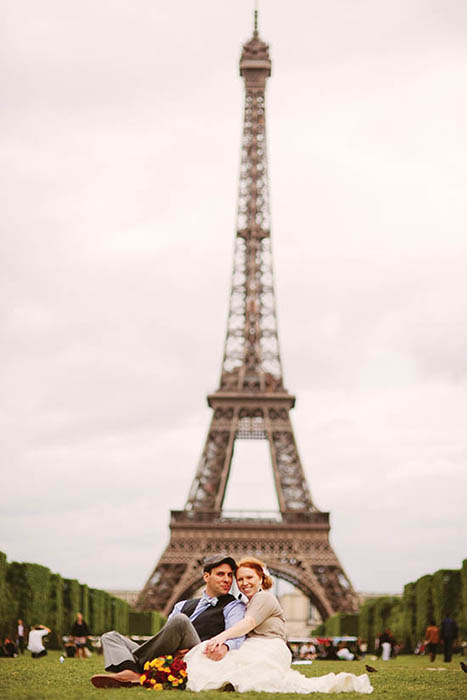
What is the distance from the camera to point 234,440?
58219mm

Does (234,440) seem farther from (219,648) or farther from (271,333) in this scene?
(219,648)

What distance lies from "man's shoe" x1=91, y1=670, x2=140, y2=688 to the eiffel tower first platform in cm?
4352

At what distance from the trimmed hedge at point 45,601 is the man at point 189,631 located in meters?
19.9

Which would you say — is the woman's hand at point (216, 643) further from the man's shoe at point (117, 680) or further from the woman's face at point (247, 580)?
the man's shoe at point (117, 680)

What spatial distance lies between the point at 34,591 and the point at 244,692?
2491 centimetres

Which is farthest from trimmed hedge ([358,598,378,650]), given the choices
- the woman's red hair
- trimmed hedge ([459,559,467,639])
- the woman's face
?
the woman's face

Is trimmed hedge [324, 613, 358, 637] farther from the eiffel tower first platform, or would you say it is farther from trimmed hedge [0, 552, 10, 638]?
trimmed hedge [0, 552, 10, 638]

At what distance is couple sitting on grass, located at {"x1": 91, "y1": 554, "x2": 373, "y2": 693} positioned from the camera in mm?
9117

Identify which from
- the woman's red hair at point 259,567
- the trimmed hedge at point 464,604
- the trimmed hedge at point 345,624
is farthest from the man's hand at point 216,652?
the trimmed hedge at point 345,624

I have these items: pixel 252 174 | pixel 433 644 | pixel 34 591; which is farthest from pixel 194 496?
pixel 433 644

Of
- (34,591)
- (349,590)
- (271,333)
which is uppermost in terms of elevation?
(271,333)

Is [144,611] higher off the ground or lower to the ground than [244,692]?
higher

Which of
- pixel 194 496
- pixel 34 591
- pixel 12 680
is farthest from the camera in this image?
pixel 194 496

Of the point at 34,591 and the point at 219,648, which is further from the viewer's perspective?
the point at 34,591
